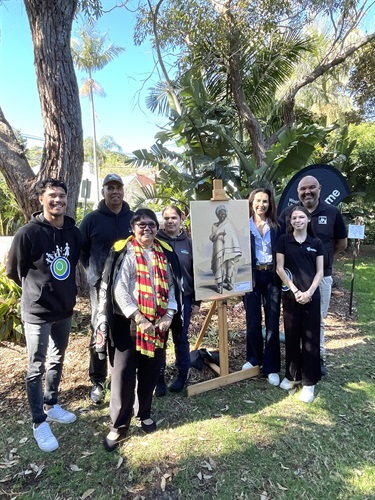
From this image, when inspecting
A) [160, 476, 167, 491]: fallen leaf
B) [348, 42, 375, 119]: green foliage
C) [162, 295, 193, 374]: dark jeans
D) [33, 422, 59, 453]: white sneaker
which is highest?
[348, 42, 375, 119]: green foliage

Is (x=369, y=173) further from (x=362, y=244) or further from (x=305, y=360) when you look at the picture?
(x=305, y=360)

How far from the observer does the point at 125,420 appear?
2768 millimetres

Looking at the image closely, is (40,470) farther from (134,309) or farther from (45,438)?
(134,309)

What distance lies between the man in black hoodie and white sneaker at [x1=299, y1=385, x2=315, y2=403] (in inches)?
91.6

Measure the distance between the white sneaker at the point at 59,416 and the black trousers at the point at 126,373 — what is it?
21.9 inches

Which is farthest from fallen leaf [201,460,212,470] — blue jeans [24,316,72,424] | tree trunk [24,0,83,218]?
tree trunk [24,0,83,218]

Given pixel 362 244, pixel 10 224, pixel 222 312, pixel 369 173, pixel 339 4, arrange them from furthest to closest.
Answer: pixel 362 244
pixel 369 173
pixel 10 224
pixel 339 4
pixel 222 312

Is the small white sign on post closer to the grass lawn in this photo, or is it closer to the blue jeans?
the grass lawn

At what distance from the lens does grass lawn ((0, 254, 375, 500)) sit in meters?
2.40

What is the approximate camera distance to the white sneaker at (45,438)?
9.01ft

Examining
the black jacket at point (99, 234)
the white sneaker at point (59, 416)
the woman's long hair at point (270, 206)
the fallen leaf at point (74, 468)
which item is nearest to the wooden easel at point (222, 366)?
the woman's long hair at point (270, 206)

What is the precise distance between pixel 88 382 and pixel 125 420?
1.15 meters

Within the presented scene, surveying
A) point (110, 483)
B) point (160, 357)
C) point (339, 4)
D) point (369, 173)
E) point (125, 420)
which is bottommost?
point (110, 483)

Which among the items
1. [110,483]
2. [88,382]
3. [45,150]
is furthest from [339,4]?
[110,483]
